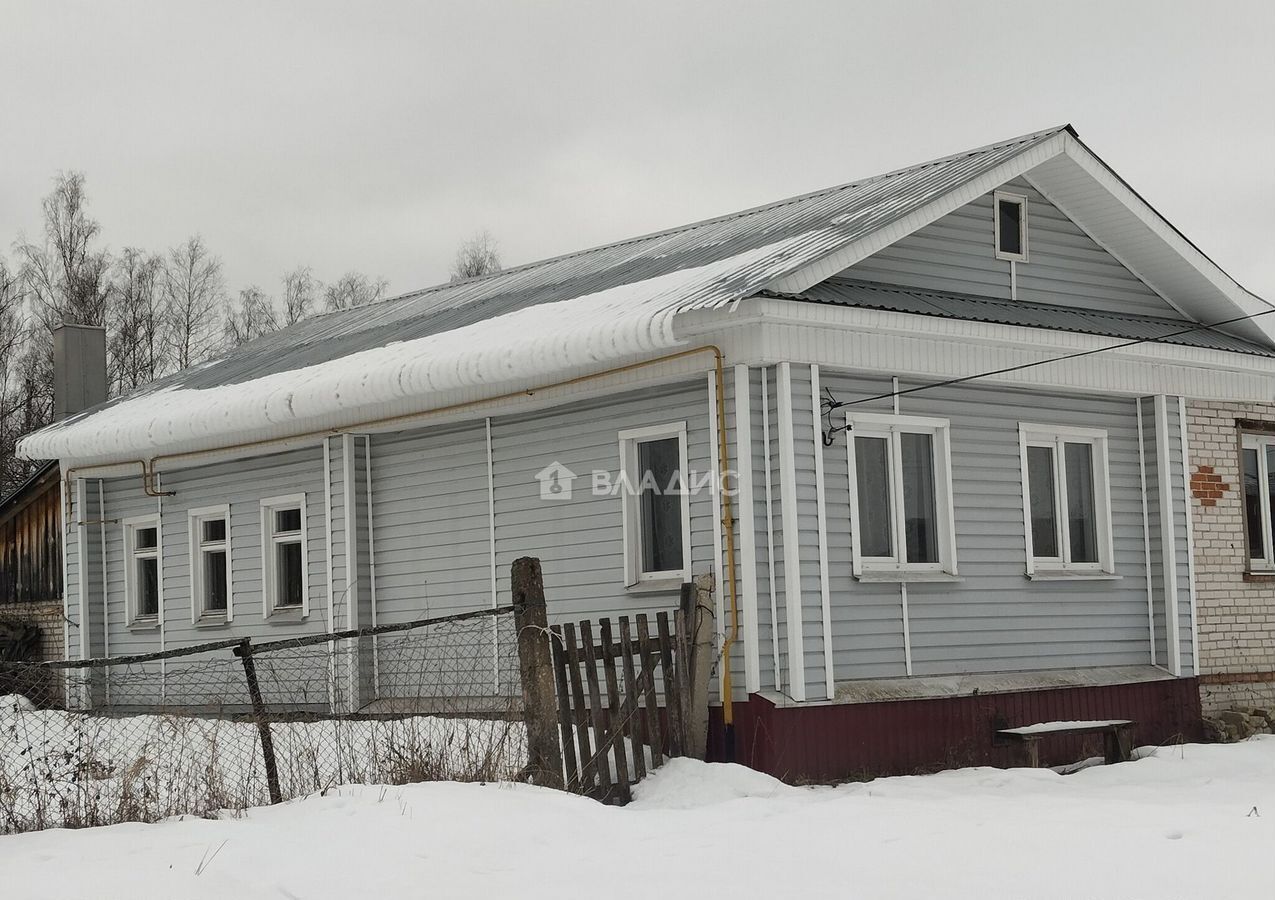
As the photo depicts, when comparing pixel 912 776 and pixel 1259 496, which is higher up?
pixel 1259 496

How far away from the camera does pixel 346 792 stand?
882 centimetres

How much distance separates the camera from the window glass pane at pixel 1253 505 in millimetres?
15203

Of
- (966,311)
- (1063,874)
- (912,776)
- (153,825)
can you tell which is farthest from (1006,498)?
(153,825)

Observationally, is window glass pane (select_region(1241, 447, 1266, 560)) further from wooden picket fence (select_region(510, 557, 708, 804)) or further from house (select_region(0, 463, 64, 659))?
house (select_region(0, 463, 64, 659))

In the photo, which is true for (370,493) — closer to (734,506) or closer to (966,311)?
(734,506)

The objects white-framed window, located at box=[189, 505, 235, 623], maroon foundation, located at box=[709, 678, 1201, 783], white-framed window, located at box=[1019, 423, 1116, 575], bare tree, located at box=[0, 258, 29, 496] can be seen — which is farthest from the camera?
bare tree, located at box=[0, 258, 29, 496]

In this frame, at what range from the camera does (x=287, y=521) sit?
1627 cm

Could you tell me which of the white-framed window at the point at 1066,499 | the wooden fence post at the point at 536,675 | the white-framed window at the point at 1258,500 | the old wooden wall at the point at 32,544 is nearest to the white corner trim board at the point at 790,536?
the wooden fence post at the point at 536,675

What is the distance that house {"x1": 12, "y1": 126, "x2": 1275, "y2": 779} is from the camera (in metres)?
11.4

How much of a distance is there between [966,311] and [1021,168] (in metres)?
1.49

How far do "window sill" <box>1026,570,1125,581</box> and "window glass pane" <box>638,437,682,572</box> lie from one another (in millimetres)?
3123

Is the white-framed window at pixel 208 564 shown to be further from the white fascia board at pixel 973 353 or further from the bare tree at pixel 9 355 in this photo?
the bare tree at pixel 9 355

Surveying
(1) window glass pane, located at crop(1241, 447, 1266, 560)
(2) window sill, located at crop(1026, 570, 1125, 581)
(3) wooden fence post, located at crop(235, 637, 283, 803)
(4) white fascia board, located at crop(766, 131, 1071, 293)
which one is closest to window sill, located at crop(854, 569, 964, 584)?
(2) window sill, located at crop(1026, 570, 1125, 581)

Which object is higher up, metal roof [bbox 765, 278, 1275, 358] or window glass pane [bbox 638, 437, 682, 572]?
metal roof [bbox 765, 278, 1275, 358]
